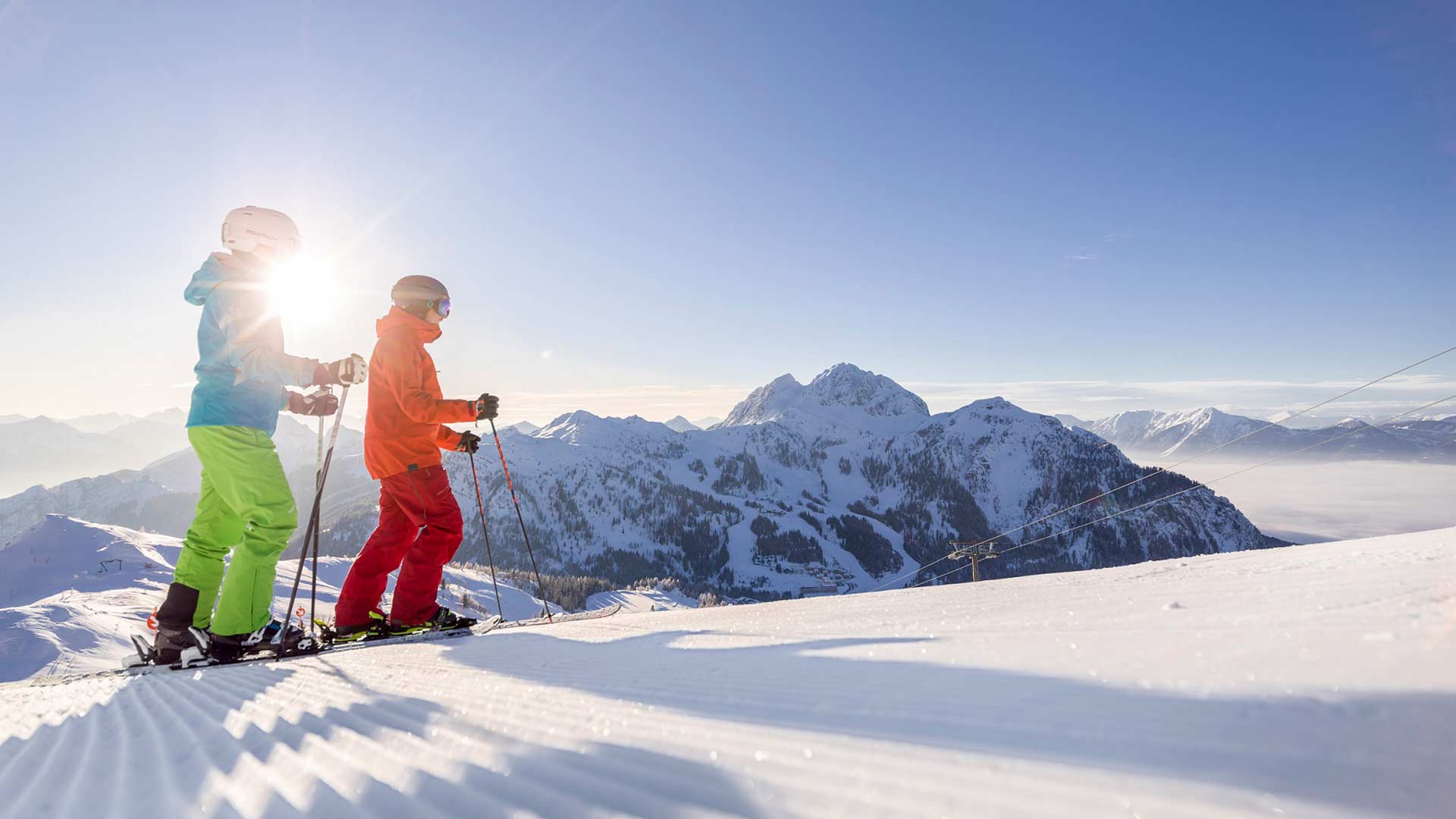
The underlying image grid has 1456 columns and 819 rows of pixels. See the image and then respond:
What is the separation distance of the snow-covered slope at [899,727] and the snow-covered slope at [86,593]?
3.40 metres

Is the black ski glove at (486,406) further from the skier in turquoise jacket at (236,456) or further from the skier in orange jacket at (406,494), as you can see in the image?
the skier in turquoise jacket at (236,456)

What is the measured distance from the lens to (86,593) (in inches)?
851

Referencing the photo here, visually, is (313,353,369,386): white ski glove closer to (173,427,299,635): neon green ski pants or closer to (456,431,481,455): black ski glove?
(173,427,299,635): neon green ski pants

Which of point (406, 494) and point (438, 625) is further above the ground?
point (406, 494)

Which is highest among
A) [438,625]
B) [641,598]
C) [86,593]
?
[438,625]

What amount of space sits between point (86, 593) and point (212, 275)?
1067 inches

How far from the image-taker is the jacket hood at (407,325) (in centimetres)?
478

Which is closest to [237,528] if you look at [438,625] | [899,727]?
[438,625]

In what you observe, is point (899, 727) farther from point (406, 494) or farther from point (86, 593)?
point (86, 593)

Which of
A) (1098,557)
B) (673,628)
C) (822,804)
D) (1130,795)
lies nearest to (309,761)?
(822,804)

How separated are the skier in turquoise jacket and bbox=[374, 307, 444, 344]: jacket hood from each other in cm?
79

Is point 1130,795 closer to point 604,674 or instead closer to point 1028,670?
point 1028,670

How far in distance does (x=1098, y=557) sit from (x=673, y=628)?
218 metres

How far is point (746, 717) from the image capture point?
1.25 m
